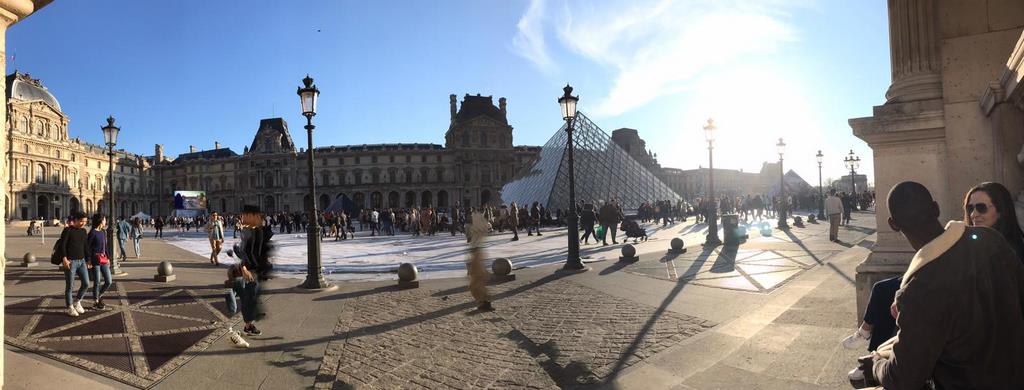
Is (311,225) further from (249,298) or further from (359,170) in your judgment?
(359,170)

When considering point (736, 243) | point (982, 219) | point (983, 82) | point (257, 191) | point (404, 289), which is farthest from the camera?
point (257, 191)

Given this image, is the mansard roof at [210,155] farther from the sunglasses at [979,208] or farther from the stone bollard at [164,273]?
the sunglasses at [979,208]

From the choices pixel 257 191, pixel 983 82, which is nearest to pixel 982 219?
pixel 983 82

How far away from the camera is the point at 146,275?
9617 mm

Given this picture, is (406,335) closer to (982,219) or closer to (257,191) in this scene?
(982,219)

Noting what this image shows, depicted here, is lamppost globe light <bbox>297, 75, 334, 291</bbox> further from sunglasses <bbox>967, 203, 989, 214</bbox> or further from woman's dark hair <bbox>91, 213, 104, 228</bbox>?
sunglasses <bbox>967, 203, 989, 214</bbox>

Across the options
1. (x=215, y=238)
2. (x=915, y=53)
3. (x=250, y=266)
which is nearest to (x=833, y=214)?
(x=915, y=53)

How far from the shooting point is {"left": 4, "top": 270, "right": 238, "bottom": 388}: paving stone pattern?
13.2ft

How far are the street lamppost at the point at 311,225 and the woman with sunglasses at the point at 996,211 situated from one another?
7268 mm

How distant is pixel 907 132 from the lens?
3.81m

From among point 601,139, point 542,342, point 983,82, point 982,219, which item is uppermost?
point 601,139

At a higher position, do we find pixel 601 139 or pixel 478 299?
pixel 601 139

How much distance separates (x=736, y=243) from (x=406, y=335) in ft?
32.9

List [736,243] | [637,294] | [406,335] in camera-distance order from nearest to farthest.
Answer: [406,335], [637,294], [736,243]
